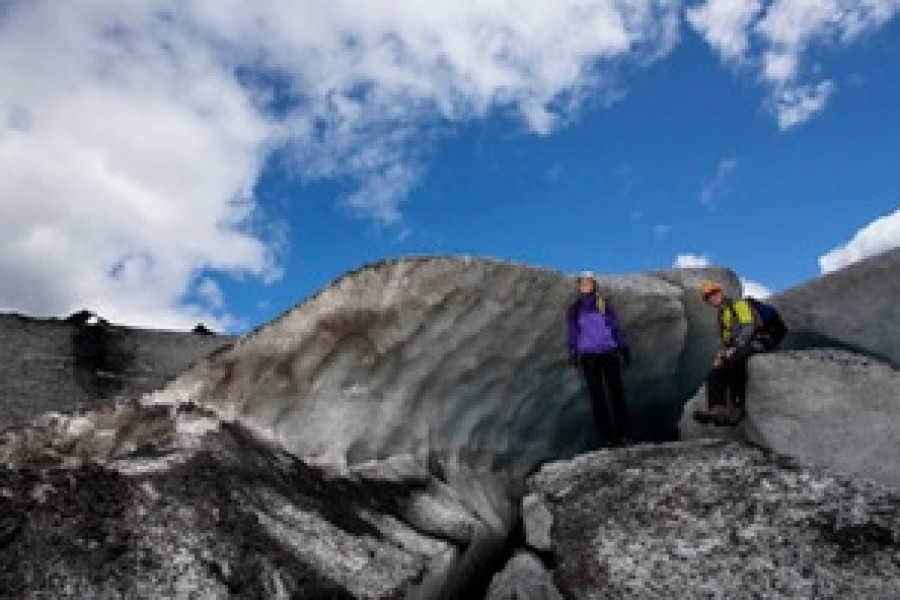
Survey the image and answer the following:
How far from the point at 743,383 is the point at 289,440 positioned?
4370 mm

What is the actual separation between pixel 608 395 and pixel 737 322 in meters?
1.46

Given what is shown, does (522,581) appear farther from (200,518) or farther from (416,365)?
(200,518)

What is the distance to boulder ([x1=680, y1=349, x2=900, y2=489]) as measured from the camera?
9344 mm

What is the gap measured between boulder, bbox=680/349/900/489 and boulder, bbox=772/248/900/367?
4664 millimetres

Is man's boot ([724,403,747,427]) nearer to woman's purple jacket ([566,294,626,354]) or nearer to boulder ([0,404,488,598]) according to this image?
woman's purple jacket ([566,294,626,354])

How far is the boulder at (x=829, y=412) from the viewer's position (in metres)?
9.34

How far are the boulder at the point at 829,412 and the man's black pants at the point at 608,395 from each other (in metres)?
1.20

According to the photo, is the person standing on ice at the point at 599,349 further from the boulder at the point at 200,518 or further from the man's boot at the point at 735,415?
the boulder at the point at 200,518

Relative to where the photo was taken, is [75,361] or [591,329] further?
[75,361]

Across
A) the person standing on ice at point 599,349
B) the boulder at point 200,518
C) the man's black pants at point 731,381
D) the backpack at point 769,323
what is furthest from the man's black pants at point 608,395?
the boulder at point 200,518

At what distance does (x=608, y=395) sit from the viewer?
408 inches

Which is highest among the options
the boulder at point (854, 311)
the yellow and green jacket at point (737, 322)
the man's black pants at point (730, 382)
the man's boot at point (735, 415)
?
the boulder at point (854, 311)

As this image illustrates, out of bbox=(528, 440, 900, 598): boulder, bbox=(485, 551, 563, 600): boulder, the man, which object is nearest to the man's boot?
the man

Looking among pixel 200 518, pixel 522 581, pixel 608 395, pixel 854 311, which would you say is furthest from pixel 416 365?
pixel 854 311
